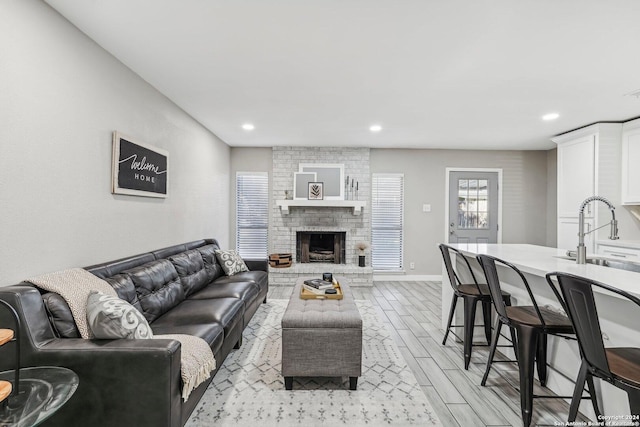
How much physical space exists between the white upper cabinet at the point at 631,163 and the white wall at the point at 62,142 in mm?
5744

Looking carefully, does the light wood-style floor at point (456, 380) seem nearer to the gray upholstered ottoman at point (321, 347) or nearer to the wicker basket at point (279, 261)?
the gray upholstered ottoman at point (321, 347)

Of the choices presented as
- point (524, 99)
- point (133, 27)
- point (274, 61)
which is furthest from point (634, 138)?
point (133, 27)

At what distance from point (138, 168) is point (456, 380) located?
3.30 m

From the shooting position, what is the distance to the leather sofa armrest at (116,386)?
1558 mm

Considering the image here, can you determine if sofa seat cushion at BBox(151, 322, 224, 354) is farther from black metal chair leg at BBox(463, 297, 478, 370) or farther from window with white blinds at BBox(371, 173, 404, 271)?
window with white blinds at BBox(371, 173, 404, 271)

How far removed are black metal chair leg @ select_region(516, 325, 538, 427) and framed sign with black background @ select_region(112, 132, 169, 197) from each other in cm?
317

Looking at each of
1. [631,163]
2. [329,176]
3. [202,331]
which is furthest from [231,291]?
[631,163]

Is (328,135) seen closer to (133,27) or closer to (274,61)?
(274,61)

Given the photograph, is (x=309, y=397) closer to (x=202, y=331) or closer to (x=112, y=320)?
(x=202, y=331)

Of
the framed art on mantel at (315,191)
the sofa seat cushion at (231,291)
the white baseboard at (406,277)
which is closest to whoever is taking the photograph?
the sofa seat cushion at (231,291)

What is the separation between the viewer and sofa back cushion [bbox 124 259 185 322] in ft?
8.16

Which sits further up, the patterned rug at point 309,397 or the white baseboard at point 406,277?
the white baseboard at point 406,277

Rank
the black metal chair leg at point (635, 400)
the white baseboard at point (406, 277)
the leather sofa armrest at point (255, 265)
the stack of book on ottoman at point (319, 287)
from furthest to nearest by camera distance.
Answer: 1. the white baseboard at point (406, 277)
2. the leather sofa armrest at point (255, 265)
3. the stack of book on ottoman at point (319, 287)
4. the black metal chair leg at point (635, 400)

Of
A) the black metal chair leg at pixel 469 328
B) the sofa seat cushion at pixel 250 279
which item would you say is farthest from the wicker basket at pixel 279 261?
the black metal chair leg at pixel 469 328
